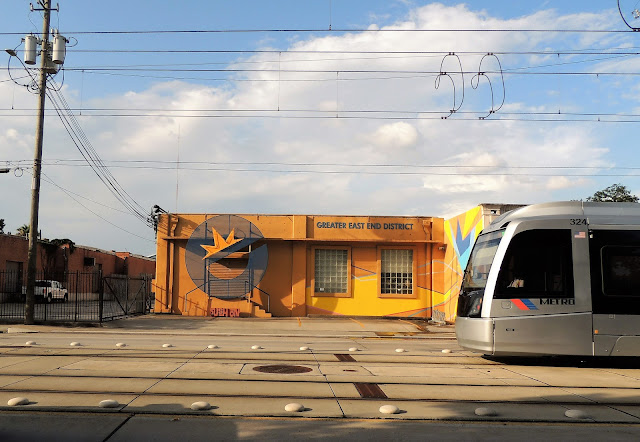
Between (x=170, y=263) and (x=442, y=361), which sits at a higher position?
(x=170, y=263)

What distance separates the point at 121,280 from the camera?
25.1 m

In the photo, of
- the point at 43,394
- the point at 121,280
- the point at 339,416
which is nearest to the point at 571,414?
the point at 339,416

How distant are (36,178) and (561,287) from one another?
17.7 m

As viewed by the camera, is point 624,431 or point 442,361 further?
point 442,361

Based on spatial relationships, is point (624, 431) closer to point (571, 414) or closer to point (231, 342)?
point (571, 414)

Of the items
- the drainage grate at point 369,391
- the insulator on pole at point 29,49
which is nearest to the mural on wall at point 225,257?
the insulator on pole at point 29,49

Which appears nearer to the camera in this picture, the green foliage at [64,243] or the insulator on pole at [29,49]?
the insulator on pole at [29,49]

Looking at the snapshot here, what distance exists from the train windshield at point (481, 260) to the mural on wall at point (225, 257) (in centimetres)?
1497

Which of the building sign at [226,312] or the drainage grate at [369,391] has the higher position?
the drainage grate at [369,391]

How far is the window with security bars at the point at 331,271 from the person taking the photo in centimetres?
2648

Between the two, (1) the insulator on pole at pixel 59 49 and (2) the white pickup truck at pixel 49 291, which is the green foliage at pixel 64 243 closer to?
(2) the white pickup truck at pixel 49 291

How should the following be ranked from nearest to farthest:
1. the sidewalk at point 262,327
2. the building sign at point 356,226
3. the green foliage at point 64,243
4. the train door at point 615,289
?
the train door at point 615,289
the sidewalk at point 262,327
the building sign at point 356,226
the green foliage at point 64,243

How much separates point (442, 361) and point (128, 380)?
6.24 metres

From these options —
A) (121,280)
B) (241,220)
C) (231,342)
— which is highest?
(241,220)
